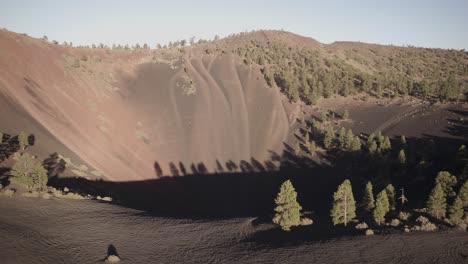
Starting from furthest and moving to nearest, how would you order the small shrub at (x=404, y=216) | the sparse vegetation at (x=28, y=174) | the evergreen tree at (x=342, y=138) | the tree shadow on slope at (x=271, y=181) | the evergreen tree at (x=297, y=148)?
the evergreen tree at (x=297, y=148)
the evergreen tree at (x=342, y=138)
the tree shadow on slope at (x=271, y=181)
the sparse vegetation at (x=28, y=174)
the small shrub at (x=404, y=216)

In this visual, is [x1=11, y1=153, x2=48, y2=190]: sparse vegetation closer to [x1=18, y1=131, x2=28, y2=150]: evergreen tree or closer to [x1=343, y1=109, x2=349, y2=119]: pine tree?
[x1=18, y1=131, x2=28, y2=150]: evergreen tree

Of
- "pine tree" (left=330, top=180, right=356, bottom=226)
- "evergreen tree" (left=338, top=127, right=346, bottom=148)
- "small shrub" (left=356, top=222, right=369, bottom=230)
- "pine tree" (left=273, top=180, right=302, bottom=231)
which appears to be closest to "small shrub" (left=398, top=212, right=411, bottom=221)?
"small shrub" (left=356, top=222, right=369, bottom=230)

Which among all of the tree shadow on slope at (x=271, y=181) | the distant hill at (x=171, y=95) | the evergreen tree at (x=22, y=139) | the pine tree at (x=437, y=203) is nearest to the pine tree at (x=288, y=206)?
the tree shadow on slope at (x=271, y=181)

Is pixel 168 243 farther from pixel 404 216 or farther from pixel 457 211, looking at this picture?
pixel 457 211

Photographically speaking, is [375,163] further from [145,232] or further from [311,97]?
[145,232]

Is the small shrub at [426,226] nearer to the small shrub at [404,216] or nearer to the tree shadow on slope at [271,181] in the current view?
the small shrub at [404,216]
